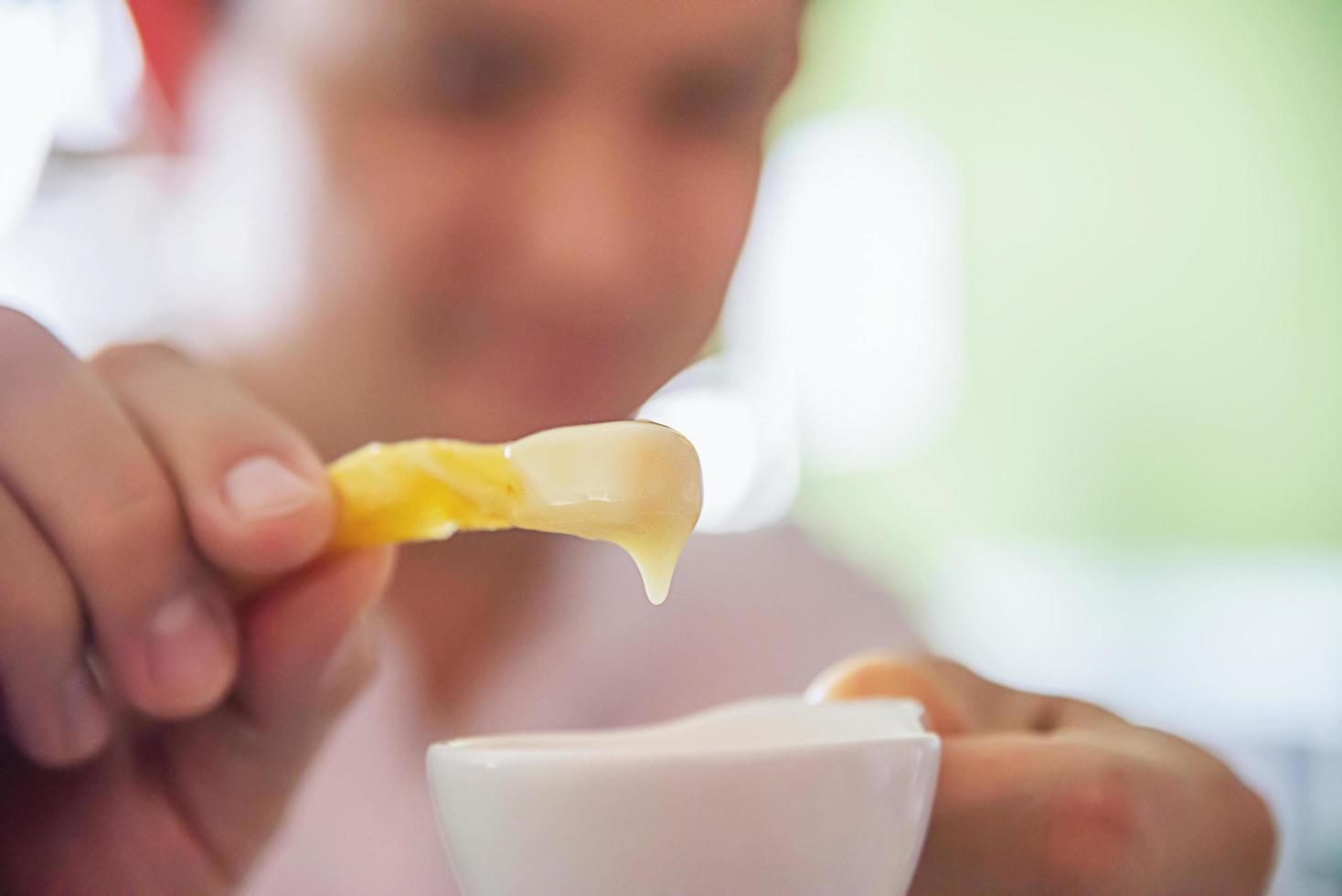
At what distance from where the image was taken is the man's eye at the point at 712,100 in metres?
0.79

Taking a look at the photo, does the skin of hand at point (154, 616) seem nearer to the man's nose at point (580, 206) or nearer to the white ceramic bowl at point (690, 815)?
the white ceramic bowl at point (690, 815)

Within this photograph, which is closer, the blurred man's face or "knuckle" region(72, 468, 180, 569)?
"knuckle" region(72, 468, 180, 569)

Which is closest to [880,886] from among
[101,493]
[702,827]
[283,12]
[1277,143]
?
[702,827]

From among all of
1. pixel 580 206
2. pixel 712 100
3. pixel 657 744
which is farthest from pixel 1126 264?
pixel 657 744

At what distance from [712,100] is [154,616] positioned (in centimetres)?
60

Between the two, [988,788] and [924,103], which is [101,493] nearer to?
[988,788]

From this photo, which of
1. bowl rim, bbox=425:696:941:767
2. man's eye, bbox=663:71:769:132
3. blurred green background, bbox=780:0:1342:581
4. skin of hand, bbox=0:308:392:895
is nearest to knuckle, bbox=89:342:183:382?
skin of hand, bbox=0:308:392:895

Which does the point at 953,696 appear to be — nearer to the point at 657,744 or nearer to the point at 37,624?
the point at 657,744

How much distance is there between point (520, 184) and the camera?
76 cm

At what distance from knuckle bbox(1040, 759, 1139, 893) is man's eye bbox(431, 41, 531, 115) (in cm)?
59

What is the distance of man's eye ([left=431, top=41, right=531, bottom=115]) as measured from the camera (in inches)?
28.0

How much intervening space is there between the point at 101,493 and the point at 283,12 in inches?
21.4

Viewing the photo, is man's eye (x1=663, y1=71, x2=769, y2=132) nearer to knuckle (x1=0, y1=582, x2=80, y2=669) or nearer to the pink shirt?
the pink shirt

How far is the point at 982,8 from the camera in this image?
7.06ft
